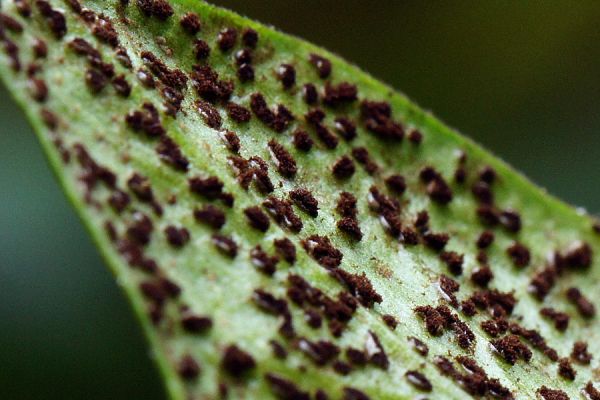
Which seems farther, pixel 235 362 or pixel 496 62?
pixel 496 62

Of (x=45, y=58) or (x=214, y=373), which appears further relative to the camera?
(x=45, y=58)

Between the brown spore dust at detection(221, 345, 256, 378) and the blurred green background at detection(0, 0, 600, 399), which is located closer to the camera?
the brown spore dust at detection(221, 345, 256, 378)

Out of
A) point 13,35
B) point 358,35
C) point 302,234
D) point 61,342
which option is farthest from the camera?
point 358,35

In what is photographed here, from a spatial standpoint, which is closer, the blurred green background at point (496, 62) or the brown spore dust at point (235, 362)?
the brown spore dust at point (235, 362)

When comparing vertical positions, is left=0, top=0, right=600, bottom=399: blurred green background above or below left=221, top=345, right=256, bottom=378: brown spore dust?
above

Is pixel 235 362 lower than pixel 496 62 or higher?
lower

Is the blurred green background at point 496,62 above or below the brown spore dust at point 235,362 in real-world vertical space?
above

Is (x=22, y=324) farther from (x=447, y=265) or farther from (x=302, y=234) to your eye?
(x=447, y=265)

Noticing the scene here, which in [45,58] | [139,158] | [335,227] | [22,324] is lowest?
[22,324]

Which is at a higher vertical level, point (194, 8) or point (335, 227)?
point (194, 8)

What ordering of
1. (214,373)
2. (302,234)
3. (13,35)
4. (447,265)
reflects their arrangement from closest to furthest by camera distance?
(214,373)
(13,35)
(302,234)
(447,265)

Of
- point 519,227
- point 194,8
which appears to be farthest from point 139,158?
point 519,227
